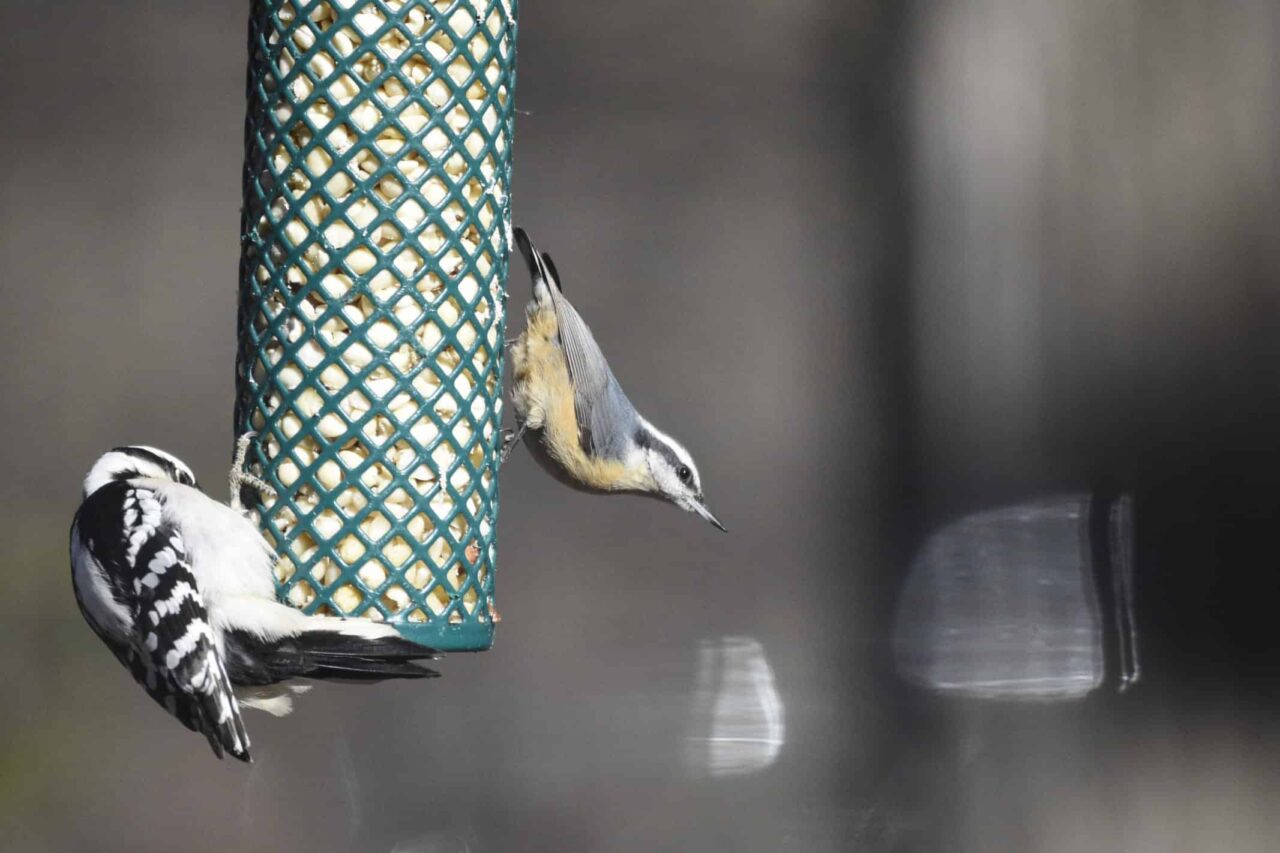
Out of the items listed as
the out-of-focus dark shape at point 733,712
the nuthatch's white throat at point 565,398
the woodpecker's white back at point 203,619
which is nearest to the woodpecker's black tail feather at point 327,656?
the woodpecker's white back at point 203,619

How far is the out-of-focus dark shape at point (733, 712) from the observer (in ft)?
10.8

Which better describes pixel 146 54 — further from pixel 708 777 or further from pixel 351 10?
pixel 708 777

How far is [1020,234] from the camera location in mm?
3482

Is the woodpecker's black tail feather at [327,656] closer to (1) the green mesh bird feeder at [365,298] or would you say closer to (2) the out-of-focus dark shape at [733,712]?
(1) the green mesh bird feeder at [365,298]

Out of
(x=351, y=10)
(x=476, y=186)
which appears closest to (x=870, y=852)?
(x=476, y=186)

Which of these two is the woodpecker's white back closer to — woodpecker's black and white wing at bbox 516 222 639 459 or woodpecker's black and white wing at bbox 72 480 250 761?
woodpecker's black and white wing at bbox 72 480 250 761

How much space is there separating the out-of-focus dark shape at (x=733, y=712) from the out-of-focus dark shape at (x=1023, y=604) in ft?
1.05

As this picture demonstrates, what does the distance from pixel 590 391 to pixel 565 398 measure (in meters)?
0.05

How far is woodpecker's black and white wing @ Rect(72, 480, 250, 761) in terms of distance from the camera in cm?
170

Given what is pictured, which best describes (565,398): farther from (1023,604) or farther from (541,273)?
(1023,604)

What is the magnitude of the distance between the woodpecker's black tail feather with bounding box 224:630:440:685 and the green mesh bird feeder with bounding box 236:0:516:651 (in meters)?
0.09

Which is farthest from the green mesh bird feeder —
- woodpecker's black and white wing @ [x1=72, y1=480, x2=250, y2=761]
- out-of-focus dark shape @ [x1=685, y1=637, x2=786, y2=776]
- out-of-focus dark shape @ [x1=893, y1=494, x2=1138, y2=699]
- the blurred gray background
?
out-of-focus dark shape @ [x1=893, y1=494, x2=1138, y2=699]

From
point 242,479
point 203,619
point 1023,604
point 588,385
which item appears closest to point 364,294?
point 242,479

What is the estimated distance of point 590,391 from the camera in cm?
259
